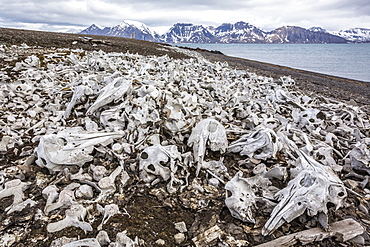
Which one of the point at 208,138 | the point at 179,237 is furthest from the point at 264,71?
the point at 179,237

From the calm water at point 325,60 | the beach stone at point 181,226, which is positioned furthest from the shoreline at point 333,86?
the beach stone at point 181,226

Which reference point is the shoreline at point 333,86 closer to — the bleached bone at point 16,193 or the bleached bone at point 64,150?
the bleached bone at point 64,150

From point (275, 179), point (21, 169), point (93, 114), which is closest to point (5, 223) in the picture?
point (21, 169)

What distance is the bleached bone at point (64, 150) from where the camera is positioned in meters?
2.36

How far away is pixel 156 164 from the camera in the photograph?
8.13 ft

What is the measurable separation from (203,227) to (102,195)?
1012mm

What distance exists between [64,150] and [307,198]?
245 cm

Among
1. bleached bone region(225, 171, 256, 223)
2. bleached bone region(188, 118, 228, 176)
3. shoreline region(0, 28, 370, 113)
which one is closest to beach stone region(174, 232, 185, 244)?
bleached bone region(225, 171, 256, 223)

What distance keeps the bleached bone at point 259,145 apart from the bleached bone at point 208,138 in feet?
0.69

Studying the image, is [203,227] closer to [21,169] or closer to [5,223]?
[5,223]

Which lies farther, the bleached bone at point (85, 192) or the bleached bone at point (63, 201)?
the bleached bone at point (85, 192)

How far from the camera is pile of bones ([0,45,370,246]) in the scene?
1970 mm

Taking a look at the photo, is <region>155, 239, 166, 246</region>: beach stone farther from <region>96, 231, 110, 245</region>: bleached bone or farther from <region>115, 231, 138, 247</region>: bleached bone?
<region>96, 231, 110, 245</region>: bleached bone

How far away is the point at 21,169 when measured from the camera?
2396 millimetres
